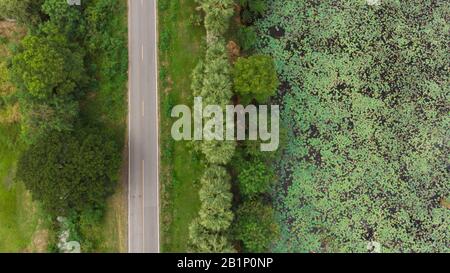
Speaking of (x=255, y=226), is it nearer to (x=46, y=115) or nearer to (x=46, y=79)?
(x=46, y=115)

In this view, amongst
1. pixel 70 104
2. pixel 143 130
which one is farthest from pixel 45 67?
pixel 143 130

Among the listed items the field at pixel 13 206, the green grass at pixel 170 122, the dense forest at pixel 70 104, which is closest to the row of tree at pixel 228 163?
the green grass at pixel 170 122

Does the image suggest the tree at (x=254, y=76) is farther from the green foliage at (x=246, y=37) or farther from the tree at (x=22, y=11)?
the tree at (x=22, y=11)

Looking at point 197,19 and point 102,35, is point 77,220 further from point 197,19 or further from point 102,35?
point 197,19

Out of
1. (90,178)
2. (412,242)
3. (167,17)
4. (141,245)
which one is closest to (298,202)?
(412,242)

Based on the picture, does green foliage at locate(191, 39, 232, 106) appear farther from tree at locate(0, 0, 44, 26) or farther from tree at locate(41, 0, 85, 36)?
tree at locate(0, 0, 44, 26)

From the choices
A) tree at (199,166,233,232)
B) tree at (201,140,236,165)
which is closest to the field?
tree at (199,166,233,232)
